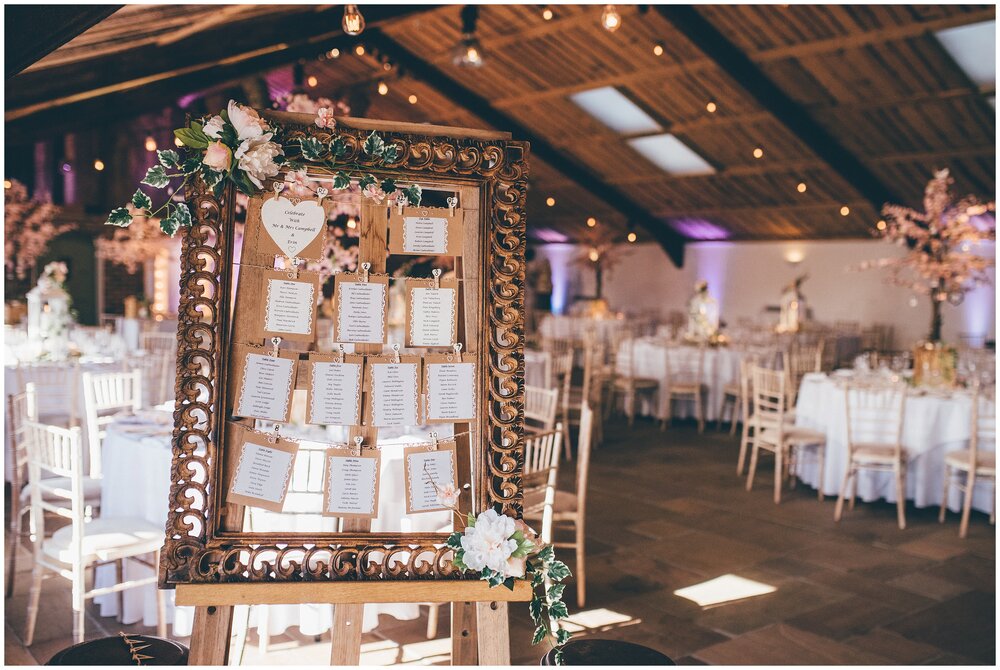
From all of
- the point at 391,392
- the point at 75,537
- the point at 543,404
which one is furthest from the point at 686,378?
the point at 391,392

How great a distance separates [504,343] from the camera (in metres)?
1.95

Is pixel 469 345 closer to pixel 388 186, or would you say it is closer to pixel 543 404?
pixel 388 186

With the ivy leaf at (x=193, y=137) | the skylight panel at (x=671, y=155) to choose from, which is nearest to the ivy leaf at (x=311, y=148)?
the ivy leaf at (x=193, y=137)

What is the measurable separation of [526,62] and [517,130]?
219 cm

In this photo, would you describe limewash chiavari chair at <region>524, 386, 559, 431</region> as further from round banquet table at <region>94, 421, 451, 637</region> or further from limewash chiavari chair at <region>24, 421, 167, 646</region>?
limewash chiavari chair at <region>24, 421, 167, 646</region>

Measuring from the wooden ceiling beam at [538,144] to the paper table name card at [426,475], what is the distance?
1053 centimetres

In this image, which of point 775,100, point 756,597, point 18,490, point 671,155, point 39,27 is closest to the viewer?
point 39,27

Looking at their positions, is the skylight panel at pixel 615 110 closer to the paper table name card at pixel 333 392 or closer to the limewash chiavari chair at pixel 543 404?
the limewash chiavari chair at pixel 543 404

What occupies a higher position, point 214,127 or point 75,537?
point 214,127

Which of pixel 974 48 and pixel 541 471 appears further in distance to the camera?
pixel 974 48

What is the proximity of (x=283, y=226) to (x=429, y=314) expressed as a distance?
0.41m

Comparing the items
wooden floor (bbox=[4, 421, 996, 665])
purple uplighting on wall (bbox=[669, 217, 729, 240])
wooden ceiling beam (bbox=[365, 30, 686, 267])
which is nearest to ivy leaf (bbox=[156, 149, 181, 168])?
wooden floor (bbox=[4, 421, 996, 665])

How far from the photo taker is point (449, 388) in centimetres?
195

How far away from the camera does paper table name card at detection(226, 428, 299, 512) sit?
1.87 meters
